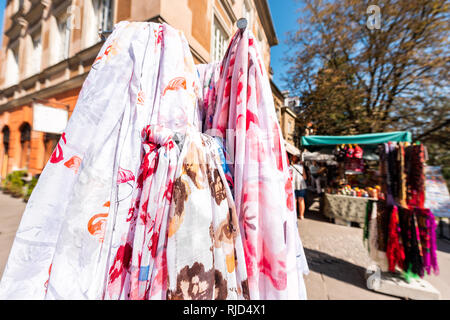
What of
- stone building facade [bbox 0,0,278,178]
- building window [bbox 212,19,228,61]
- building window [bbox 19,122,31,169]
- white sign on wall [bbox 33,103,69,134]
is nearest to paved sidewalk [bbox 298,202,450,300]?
stone building facade [bbox 0,0,278,178]

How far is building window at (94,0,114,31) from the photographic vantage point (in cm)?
424

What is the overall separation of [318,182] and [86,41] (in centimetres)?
880

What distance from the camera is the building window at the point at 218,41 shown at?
16.1ft

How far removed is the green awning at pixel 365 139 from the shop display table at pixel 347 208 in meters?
1.38

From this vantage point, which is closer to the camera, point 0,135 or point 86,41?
point 86,41

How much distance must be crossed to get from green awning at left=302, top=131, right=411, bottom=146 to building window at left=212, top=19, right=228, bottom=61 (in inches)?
134

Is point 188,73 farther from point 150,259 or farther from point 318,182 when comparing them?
point 318,182

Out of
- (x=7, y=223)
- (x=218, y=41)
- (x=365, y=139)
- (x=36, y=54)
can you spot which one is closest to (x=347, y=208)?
(x=365, y=139)

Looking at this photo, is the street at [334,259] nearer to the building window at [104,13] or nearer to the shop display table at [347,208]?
the shop display table at [347,208]

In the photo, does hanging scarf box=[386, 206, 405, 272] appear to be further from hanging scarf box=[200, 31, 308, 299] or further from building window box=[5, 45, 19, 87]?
building window box=[5, 45, 19, 87]

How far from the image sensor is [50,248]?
58 cm

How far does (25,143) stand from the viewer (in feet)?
23.7

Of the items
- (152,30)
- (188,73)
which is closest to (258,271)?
(188,73)

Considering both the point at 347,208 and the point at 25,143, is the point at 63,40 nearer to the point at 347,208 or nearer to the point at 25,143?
the point at 25,143
